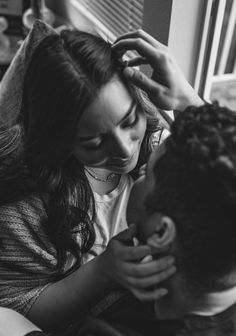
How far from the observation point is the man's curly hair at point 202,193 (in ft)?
2.41

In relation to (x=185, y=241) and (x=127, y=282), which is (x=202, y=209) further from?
(x=127, y=282)

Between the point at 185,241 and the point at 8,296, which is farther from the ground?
the point at 185,241

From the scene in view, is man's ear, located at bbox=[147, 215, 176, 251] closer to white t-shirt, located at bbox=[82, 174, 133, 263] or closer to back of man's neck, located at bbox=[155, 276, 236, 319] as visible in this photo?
back of man's neck, located at bbox=[155, 276, 236, 319]

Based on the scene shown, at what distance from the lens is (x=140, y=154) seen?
1.31 m

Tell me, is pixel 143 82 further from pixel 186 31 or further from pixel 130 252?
pixel 186 31

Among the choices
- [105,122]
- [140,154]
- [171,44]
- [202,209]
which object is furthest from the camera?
[171,44]

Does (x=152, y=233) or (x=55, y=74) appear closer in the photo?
(x=152, y=233)

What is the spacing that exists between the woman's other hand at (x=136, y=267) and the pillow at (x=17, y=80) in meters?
0.64

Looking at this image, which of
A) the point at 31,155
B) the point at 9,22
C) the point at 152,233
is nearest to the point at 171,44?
the point at 31,155

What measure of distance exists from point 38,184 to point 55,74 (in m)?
0.29

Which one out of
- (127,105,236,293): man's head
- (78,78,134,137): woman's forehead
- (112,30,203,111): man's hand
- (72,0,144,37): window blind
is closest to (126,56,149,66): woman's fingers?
(112,30,203,111): man's hand

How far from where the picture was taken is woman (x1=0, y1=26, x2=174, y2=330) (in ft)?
3.27

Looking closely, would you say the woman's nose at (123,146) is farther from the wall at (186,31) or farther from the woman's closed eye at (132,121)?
the wall at (186,31)

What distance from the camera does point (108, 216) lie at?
Result: 129 cm
